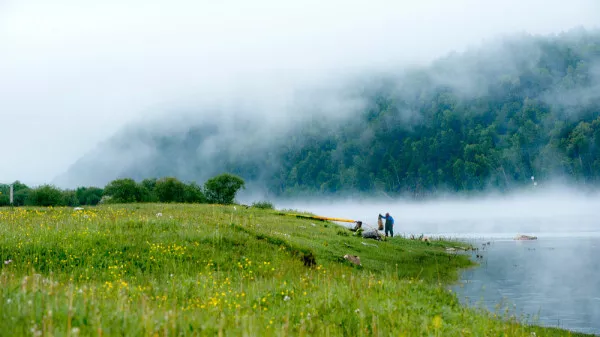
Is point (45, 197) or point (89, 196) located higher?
point (89, 196)

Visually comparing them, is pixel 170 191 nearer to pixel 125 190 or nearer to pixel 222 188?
pixel 125 190

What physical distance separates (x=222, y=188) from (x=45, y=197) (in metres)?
33.8

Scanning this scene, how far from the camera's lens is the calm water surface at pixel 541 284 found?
92.9 feet

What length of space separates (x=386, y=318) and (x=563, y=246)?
205 feet

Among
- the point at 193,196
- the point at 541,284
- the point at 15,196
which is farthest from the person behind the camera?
the point at 15,196

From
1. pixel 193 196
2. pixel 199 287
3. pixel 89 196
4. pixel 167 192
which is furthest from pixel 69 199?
pixel 199 287

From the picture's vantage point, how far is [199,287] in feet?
63.6

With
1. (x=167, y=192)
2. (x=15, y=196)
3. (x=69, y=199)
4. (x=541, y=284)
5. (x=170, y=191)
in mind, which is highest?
(x=170, y=191)

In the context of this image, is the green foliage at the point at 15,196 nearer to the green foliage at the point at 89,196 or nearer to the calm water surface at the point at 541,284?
the green foliage at the point at 89,196

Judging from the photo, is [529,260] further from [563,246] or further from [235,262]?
[235,262]

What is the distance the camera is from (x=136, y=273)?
23.5m

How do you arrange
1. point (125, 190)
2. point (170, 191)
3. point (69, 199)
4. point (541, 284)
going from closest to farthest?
point (541, 284) → point (125, 190) → point (69, 199) → point (170, 191)

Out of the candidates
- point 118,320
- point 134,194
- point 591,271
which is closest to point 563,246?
point 591,271

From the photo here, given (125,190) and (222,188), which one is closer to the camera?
(125,190)
